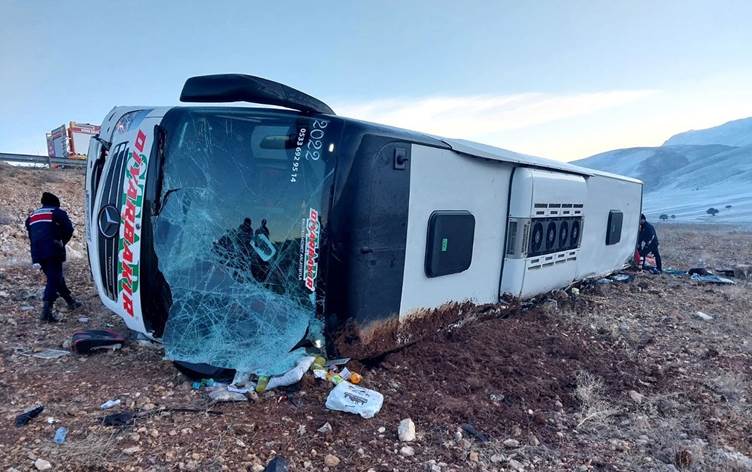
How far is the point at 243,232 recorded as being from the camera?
305cm

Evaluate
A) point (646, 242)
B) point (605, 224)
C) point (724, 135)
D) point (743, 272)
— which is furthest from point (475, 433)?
point (724, 135)

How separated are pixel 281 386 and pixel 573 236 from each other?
456 cm

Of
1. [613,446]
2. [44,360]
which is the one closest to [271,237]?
[44,360]

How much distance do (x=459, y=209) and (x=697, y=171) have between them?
→ 239 feet

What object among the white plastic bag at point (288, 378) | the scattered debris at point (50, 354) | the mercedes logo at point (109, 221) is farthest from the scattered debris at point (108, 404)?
the mercedes logo at point (109, 221)

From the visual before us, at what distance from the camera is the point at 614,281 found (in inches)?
303

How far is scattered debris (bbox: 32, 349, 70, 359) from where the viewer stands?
3312 millimetres

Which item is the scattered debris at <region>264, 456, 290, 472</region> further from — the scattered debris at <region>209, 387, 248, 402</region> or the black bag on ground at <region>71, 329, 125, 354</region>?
the black bag on ground at <region>71, 329, 125, 354</region>

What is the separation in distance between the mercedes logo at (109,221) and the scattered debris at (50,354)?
0.97 m

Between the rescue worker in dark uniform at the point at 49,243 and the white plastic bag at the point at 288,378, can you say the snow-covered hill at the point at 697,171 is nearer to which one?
the white plastic bag at the point at 288,378

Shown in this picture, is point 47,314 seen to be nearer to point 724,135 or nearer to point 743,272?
point 743,272

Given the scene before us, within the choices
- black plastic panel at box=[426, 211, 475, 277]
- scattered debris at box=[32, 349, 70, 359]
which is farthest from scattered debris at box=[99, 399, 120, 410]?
black plastic panel at box=[426, 211, 475, 277]

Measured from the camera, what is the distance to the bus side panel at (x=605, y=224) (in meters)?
6.50

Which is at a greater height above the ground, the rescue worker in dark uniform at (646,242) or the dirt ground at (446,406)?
the rescue worker in dark uniform at (646,242)
